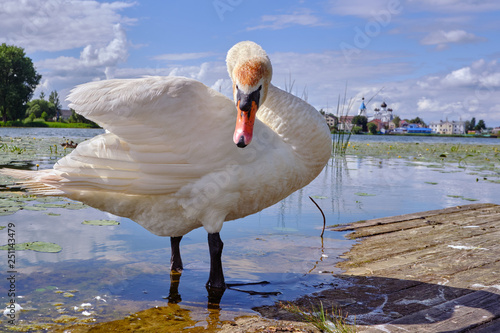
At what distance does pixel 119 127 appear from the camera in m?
3.05

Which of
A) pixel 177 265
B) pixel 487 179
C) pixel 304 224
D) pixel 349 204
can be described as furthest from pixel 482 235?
pixel 487 179

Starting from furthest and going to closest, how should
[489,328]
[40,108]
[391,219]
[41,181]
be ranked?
[40,108] → [391,219] → [41,181] → [489,328]

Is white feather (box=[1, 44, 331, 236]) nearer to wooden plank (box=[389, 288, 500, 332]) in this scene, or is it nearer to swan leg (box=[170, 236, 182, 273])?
swan leg (box=[170, 236, 182, 273])

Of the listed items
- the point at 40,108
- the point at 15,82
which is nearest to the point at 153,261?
the point at 15,82

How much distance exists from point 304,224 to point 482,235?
2111 millimetres

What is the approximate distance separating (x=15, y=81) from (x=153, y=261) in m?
60.6

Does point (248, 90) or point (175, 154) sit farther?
point (175, 154)

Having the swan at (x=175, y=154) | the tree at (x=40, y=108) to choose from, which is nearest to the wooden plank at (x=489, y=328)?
the swan at (x=175, y=154)

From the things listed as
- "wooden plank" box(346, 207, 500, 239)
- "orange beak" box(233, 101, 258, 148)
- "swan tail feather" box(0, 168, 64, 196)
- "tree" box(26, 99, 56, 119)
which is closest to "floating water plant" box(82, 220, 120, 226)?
"swan tail feather" box(0, 168, 64, 196)

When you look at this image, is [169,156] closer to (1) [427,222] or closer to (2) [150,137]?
(2) [150,137]

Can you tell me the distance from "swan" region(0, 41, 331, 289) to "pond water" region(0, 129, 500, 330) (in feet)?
1.92

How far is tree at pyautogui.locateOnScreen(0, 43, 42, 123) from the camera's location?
53438mm

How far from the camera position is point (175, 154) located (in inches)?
122

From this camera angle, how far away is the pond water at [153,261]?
3.07m
